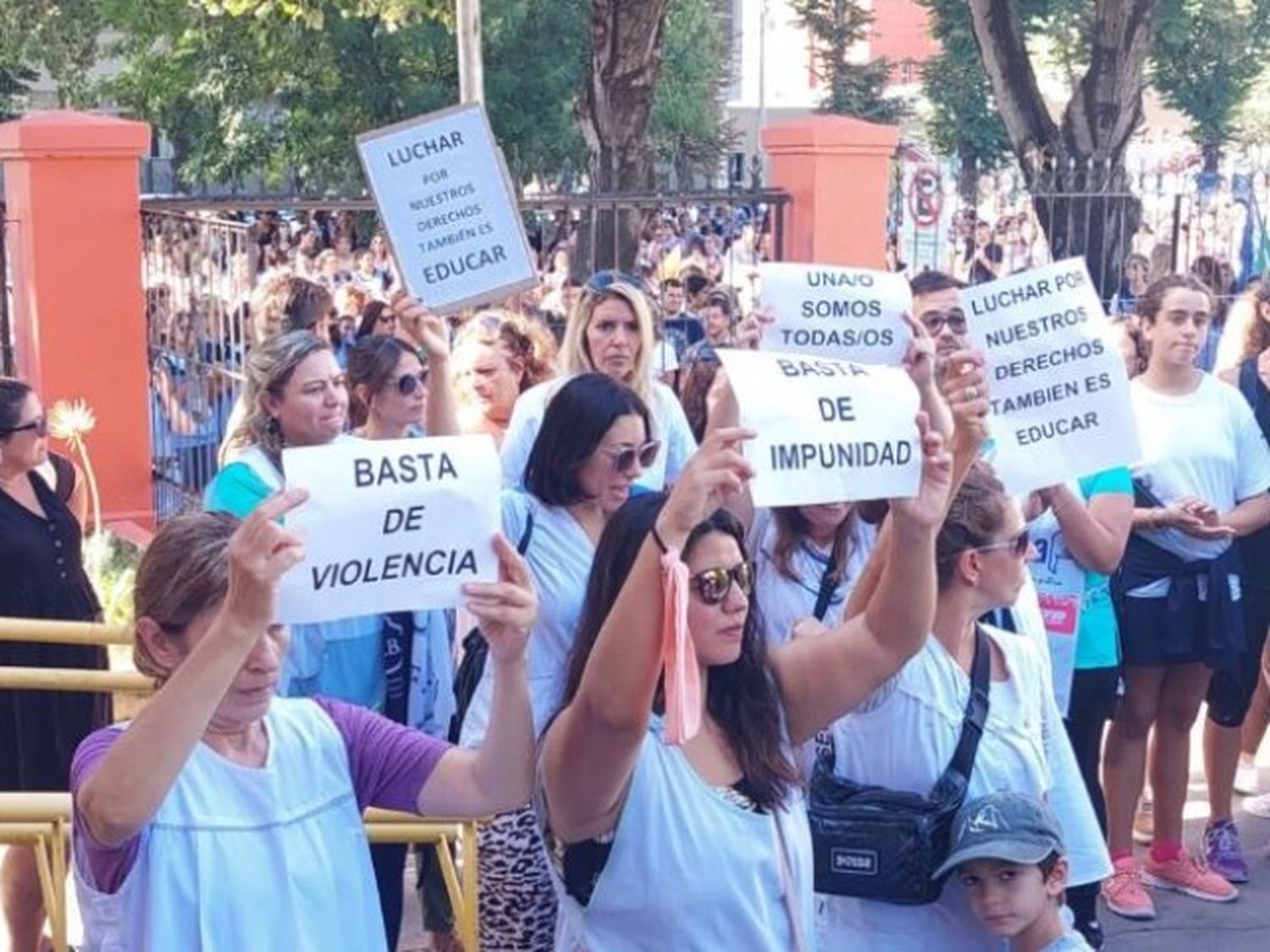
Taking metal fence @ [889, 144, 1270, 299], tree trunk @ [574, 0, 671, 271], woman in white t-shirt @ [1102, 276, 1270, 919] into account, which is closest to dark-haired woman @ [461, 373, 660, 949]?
woman in white t-shirt @ [1102, 276, 1270, 919]

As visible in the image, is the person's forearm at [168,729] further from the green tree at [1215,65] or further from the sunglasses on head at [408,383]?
the green tree at [1215,65]

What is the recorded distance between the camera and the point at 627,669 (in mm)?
2762

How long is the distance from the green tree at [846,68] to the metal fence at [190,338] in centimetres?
4054

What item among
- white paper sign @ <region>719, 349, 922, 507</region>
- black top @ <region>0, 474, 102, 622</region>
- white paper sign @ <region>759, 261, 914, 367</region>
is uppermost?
white paper sign @ <region>759, 261, 914, 367</region>

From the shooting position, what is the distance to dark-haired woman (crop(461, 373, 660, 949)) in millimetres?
4125

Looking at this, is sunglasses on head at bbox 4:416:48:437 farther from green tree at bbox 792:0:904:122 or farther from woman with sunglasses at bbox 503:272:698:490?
green tree at bbox 792:0:904:122

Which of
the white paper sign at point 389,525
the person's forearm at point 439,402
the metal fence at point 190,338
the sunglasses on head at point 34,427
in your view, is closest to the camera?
the white paper sign at point 389,525

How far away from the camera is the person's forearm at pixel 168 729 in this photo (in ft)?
7.95

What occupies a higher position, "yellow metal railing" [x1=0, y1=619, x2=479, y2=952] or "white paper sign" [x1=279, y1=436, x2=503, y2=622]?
"white paper sign" [x1=279, y1=436, x2=503, y2=622]

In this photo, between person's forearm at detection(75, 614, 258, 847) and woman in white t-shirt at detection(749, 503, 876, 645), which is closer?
person's forearm at detection(75, 614, 258, 847)

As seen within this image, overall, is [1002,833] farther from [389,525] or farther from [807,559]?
[389,525]

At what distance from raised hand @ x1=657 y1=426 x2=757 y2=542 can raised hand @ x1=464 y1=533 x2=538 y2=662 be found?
0.22 m

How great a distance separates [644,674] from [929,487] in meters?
0.65

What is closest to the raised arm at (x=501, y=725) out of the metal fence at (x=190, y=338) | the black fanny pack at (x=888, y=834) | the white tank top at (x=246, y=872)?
the white tank top at (x=246, y=872)
